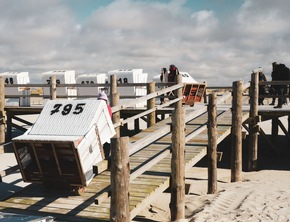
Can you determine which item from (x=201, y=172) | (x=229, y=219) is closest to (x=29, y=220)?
(x=229, y=219)

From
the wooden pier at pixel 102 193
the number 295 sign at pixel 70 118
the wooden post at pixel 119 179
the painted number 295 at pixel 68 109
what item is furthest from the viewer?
the painted number 295 at pixel 68 109

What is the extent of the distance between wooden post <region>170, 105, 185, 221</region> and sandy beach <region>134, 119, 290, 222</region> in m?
0.33

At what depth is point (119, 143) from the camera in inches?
211

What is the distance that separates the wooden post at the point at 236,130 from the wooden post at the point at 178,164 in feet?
12.2

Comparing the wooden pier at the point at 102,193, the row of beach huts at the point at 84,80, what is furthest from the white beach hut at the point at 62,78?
the wooden pier at the point at 102,193

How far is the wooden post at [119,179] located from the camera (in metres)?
5.36

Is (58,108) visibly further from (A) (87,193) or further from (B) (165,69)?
(B) (165,69)

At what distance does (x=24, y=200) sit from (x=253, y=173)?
7.48m

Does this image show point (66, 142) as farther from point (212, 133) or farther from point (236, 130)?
point (236, 130)

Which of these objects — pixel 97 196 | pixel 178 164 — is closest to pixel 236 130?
pixel 178 164

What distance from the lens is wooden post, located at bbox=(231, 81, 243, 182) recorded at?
1065cm

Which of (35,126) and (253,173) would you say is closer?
(35,126)

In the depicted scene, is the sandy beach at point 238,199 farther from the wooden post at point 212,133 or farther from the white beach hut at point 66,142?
the white beach hut at point 66,142

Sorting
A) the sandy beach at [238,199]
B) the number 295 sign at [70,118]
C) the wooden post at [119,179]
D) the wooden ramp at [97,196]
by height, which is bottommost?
the sandy beach at [238,199]
